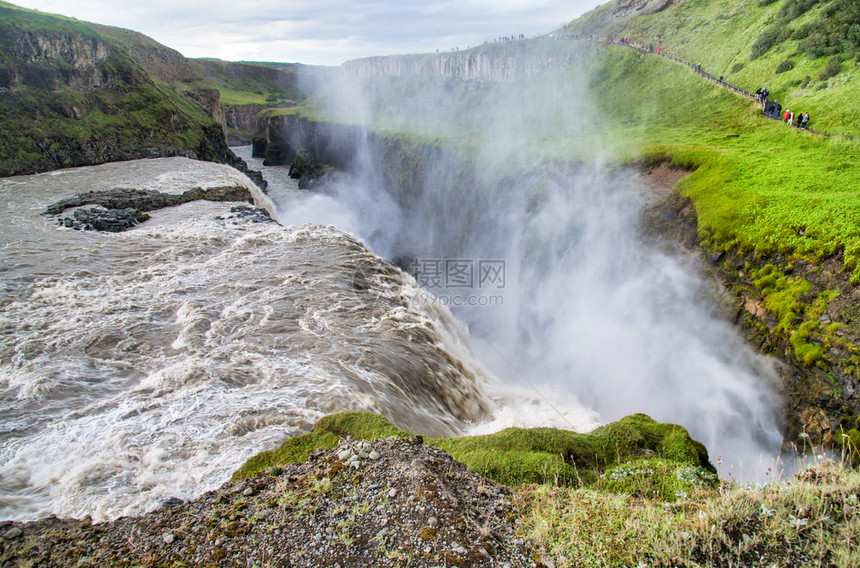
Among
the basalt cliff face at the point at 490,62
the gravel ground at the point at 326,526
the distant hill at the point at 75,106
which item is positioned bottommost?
the gravel ground at the point at 326,526

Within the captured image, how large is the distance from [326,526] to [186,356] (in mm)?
9495

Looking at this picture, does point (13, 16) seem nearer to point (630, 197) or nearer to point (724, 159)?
point (630, 197)

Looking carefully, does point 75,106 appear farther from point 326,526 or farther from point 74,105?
point 326,526

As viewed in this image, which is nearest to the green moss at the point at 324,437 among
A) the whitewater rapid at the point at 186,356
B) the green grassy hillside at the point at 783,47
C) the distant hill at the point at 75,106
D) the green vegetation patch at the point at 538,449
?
the green vegetation patch at the point at 538,449

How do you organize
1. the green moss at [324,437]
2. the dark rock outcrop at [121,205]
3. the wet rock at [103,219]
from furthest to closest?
the dark rock outcrop at [121,205] → the wet rock at [103,219] → the green moss at [324,437]

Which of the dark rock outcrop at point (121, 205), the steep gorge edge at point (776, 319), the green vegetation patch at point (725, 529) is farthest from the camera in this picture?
the dark rock outcrop at point (121, 205)

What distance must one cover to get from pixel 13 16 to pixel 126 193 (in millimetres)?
30854

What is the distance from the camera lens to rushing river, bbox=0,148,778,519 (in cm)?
860

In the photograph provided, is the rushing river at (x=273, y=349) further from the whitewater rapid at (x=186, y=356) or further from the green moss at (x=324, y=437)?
the green moss at (x=324, y=437)

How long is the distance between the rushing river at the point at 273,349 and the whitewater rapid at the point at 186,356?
61 millimetres

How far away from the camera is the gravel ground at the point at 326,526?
4551 millimetres

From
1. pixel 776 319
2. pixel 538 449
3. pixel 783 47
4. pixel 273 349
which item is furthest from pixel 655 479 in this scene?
pixel 783 47

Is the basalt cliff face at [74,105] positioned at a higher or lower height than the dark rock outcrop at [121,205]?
higher

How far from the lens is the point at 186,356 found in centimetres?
1233
